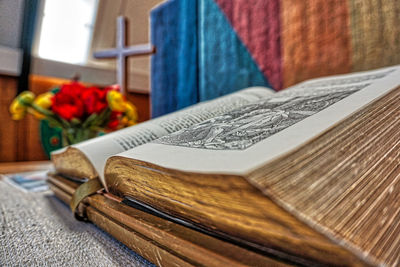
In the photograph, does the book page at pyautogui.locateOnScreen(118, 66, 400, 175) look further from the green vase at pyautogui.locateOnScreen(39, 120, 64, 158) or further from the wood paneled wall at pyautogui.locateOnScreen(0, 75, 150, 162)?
the wood paneled wall at pyautogui.locateOnScreen(0, 75, 150, 162)

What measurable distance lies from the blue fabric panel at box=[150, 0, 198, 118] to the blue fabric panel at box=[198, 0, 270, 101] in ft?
0.12

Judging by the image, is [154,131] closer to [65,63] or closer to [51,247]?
[51,247]

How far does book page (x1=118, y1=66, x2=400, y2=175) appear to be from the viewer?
0.39ft

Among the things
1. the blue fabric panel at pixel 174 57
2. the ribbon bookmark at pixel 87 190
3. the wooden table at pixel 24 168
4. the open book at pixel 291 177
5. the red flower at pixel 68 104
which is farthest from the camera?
the wooden table at pixel 24 168

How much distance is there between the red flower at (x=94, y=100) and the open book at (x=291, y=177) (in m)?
0.44

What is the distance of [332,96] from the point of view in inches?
8.4

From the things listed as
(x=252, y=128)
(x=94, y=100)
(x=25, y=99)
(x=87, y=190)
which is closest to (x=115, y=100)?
(x=94, y=100)

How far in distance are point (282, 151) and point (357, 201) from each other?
0.04 m

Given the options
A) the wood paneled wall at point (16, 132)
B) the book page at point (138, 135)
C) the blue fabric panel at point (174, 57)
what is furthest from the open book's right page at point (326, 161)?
the wood paneled wall at point (16, 132)

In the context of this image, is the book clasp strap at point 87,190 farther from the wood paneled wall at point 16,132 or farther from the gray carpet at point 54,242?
the wood paneled wall at point 16,132

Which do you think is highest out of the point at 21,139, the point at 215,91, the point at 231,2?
the point at 231,2

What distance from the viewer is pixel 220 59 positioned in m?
0.66

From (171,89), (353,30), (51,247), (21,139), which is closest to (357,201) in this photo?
(51,247)

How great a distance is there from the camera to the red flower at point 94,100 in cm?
58
